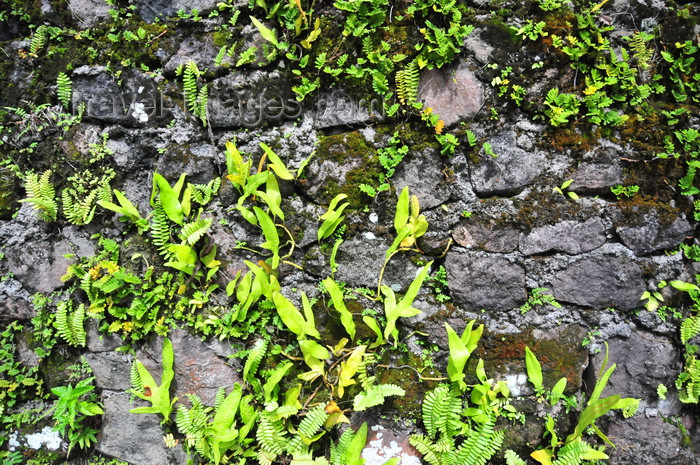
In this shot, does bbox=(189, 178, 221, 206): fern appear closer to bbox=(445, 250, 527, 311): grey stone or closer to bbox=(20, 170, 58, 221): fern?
bbox=(20, 170, 58, 221): fern

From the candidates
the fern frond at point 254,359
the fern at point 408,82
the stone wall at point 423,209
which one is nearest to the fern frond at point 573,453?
the stone wall at point 423,209

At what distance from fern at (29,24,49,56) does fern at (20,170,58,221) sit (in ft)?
2.17

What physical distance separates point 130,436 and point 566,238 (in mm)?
2481

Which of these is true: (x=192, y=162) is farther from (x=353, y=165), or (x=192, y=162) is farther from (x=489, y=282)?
(x=489, y=282)

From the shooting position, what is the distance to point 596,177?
6.92ft

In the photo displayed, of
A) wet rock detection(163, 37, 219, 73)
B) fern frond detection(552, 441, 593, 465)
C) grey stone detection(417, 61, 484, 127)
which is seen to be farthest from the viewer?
wet rock detection(163, 37, 219, 73)

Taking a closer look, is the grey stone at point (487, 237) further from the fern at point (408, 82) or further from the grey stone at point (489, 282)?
the fern at point (408, 82)

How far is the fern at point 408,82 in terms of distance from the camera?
6.93 feet

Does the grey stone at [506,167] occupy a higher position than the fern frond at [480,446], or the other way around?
the grey stone at [506,167]

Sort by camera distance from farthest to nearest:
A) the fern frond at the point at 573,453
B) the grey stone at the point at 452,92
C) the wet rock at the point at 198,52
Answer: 1. the wet rock at the point at 198,52
2. the grey stone at the point at 452,92
3. the fern frond at the point at 573,453

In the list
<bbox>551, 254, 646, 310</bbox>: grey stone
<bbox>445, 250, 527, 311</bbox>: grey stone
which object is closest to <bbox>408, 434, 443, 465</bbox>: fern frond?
<bbox>445, 250, 527, 311</bbox>: grey stone

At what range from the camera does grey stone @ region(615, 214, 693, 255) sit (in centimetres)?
209

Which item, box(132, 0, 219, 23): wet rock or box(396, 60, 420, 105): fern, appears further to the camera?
box(132, 0, 219, 23): wet rock

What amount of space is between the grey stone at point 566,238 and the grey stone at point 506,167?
247mm
